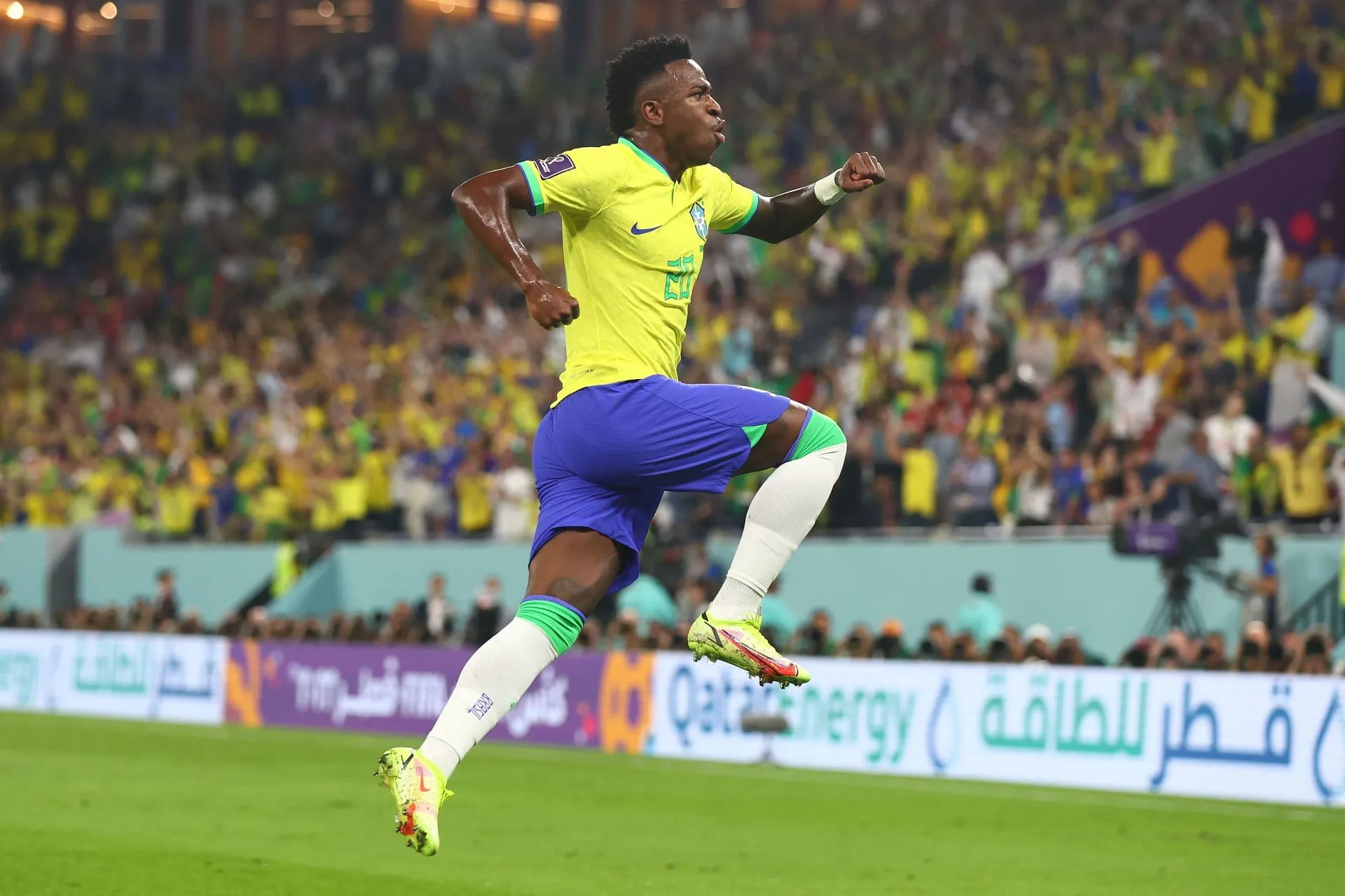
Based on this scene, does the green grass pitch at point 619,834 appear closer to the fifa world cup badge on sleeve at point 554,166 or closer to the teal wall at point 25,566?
the fifa world cup badge on sleeve at point 554,166

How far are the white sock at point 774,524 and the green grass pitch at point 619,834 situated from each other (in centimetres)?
283

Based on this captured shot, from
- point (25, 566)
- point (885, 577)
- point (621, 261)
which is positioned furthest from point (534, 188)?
point (25, 566)

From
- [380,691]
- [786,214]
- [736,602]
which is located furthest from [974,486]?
[736,602]

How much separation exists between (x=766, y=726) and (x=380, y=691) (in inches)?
252

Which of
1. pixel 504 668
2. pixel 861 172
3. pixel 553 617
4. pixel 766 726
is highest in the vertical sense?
pixel 861 172

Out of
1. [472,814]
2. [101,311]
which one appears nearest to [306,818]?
[472,814]

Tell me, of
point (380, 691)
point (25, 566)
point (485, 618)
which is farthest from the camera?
point (25, 566)

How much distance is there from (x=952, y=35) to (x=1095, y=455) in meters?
9.48

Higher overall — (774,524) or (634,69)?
(634,69)

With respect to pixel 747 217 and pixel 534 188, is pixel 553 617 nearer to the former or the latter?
pixel 534 188

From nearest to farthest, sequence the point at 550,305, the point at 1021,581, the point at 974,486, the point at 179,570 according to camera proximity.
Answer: the point at 550,305, the point at 1021,581, the point at 974,486, the point at 179,570

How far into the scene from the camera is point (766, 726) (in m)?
15.9

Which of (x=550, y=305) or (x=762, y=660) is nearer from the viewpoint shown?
(x=550, y=305)

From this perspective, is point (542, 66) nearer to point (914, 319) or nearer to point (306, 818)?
point (914, 319)
